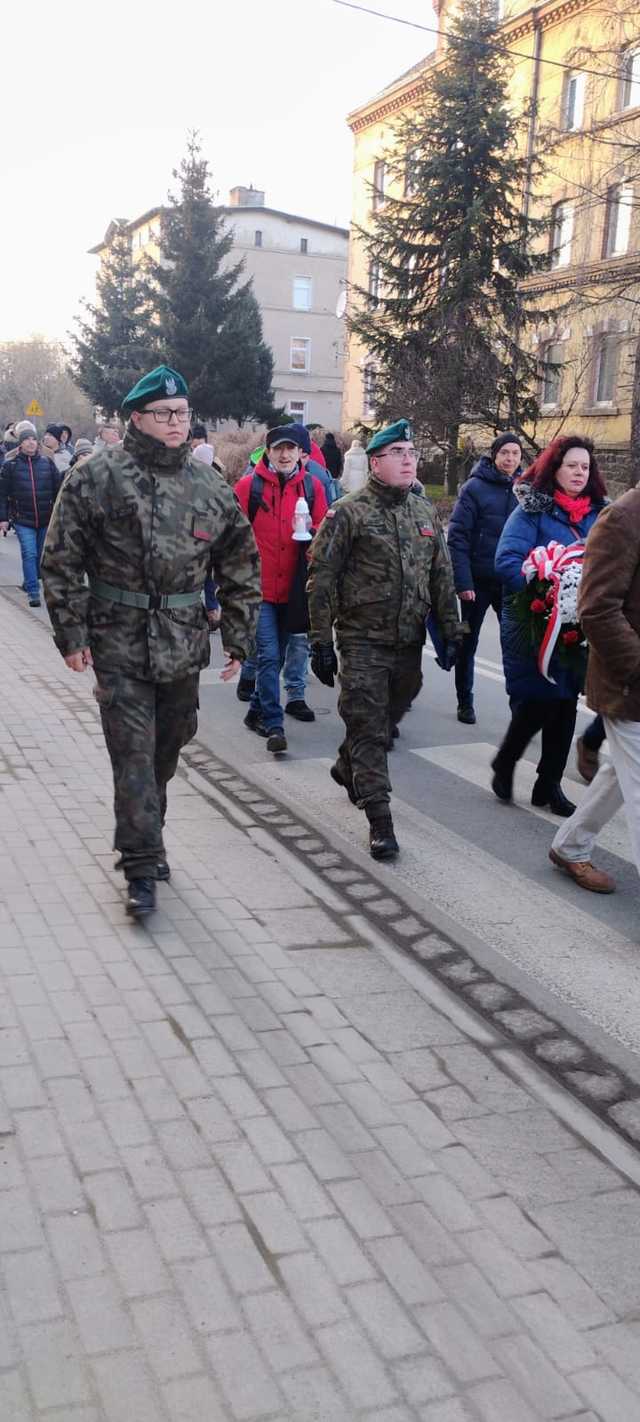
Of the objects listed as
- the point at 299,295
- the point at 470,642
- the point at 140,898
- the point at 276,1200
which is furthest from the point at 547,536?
the point at 299,295

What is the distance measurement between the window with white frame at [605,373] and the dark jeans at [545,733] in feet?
92.8

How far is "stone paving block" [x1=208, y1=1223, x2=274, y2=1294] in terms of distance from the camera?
9.55ft

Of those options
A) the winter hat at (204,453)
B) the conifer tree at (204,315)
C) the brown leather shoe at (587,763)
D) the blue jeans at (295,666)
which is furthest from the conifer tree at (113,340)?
the brown leather shoe at (587,763)

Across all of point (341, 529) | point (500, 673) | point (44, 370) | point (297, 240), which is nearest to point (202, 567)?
point (341, 529)

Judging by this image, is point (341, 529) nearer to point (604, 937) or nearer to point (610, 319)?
point (604, 937)

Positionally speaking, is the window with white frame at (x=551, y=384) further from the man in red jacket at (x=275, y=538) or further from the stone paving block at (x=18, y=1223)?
the stone paving block at (x=18, y=1223)

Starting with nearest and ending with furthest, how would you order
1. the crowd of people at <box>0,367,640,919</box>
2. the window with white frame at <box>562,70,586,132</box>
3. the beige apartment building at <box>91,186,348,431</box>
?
the crowd of people at <box>0,367,640,919</box> → the window with white frame at <box>562,70,586,132</box> → the beige apartment building at <box>91,186,348,431</box>

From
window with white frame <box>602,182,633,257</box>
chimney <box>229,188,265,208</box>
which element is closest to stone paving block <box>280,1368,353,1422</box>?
window with white frame <box>602,182,633,257</box>

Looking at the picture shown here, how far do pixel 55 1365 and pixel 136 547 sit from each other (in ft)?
9.68

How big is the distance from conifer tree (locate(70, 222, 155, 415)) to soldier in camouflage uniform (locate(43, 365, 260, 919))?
4072cm

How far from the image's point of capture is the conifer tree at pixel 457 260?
28.5m

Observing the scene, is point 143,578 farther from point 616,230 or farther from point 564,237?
point 564,237

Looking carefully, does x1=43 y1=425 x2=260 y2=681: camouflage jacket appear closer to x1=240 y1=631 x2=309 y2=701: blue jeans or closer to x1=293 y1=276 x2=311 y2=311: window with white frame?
x1=240 y1=631 x2=309 y2=701: blue jeans

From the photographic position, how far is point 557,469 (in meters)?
6.23
